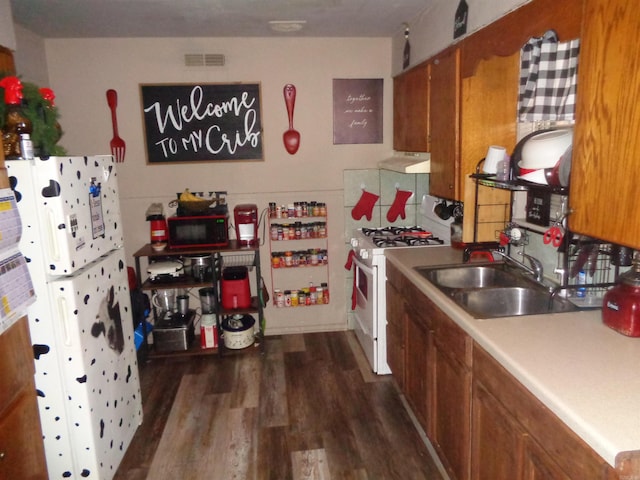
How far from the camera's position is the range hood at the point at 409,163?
2.99 metres

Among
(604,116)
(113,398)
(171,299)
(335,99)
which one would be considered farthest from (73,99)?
(604,116)

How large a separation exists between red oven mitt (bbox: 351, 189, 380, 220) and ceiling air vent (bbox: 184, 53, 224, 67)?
5.04 feet

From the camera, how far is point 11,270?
161 cm

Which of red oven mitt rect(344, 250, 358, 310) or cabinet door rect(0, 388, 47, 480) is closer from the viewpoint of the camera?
cabinet door rect(0, 388, 47, 480)

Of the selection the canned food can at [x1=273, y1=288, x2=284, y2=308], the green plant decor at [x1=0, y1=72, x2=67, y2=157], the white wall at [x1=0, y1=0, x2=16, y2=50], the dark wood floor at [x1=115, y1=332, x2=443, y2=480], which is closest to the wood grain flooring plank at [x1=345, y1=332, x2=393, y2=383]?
the dark wood floor at [x1=115, y1=332, x2=443, y2=480]

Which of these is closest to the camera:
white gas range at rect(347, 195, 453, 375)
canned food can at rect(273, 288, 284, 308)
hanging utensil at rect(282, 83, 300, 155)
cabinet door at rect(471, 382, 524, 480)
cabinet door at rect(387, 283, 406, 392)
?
cabinet door at rect(471, 382, 524, 480)

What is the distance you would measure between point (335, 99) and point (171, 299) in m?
2.08

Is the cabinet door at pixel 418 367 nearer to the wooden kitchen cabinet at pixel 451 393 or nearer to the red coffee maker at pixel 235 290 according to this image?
the wooden kitchen cabinet at pixel 451 393

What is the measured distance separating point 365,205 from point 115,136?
80.2 inches

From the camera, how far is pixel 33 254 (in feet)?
6.34

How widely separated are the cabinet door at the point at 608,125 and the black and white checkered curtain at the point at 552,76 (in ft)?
1.53

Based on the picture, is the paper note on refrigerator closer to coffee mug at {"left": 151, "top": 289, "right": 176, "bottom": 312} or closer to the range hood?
coffee mug at {"left": 151, "top": 289, "right": 176, "bottom": 312}

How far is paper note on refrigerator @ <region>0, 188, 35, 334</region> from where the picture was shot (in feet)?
5.12

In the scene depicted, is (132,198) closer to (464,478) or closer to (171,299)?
(171,299)
